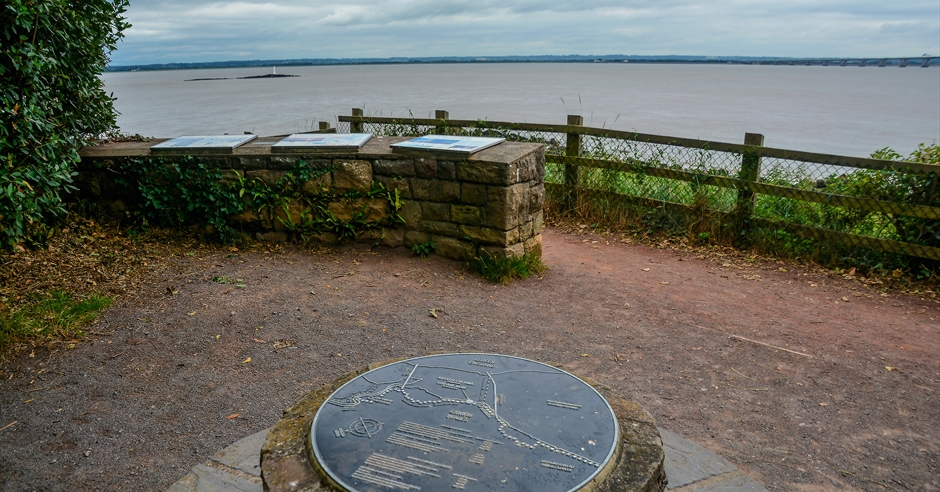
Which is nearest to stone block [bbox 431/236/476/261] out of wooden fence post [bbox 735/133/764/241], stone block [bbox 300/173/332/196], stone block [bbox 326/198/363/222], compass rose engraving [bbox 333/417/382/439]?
stone block [bbox 326/198/363/222]

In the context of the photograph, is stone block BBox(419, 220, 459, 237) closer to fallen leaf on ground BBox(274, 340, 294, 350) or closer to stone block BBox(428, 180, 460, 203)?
stone block BBox(428, 180, 460, 203)

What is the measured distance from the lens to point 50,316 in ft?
14.7

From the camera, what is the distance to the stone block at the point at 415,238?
609cm

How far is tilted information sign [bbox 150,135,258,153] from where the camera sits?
6152 millimetres

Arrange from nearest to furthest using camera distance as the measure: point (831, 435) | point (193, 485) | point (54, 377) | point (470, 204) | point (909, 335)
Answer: point (193, 485)
point (831, 435)
point (54, 377)
point (909, 335)
point (470, 204)

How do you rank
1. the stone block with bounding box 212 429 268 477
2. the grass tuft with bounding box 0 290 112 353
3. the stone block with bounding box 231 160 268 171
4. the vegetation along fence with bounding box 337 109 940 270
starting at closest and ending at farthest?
the stone block with bounding box 212 429 268 477 < the grass tuft with bounding box 0 290 112 353 < the vegetation along fence with bounding box 337 109 940 270 < the stone block with bounding box 231 160 268 171

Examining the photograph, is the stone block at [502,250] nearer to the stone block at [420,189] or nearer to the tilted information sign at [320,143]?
the stone block at [420,189]

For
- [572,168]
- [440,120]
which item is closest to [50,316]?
[572,168]

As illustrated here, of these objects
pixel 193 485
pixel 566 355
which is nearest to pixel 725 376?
pixel 566 355

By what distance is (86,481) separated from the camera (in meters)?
3.02

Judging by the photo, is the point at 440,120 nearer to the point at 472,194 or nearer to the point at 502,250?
the point at 472,194

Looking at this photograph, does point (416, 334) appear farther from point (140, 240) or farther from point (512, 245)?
point (140, 240)

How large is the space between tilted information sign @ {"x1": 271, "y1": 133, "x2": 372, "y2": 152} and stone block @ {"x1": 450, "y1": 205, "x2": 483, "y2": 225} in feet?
3.78

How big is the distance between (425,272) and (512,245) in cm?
84
